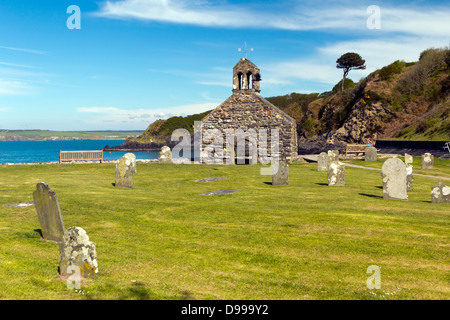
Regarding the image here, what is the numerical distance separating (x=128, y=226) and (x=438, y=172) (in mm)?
22025

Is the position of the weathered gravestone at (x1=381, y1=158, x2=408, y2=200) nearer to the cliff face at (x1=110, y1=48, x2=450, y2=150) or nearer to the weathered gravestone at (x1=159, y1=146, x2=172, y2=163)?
the weathered gravestone at (x1=159, y1=146, x2=172, y2=163)

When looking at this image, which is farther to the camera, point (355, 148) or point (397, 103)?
point (397, 103)

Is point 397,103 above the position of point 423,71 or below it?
below

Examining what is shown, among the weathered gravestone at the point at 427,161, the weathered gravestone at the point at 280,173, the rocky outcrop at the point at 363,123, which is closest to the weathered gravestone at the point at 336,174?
the weathered gravestone at the point at 280,173

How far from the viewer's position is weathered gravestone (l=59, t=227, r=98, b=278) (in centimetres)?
659

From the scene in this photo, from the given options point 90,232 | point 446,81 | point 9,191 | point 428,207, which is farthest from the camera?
point 446,81

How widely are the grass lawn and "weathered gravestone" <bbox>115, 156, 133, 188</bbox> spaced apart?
197 centimetres

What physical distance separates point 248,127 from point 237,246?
26.1 m

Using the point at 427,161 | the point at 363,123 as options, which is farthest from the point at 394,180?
the point at 363,123

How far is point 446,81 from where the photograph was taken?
→ 54.3 m

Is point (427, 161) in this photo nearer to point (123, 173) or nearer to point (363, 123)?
point (123, 173)

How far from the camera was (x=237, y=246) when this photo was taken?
8461mm
